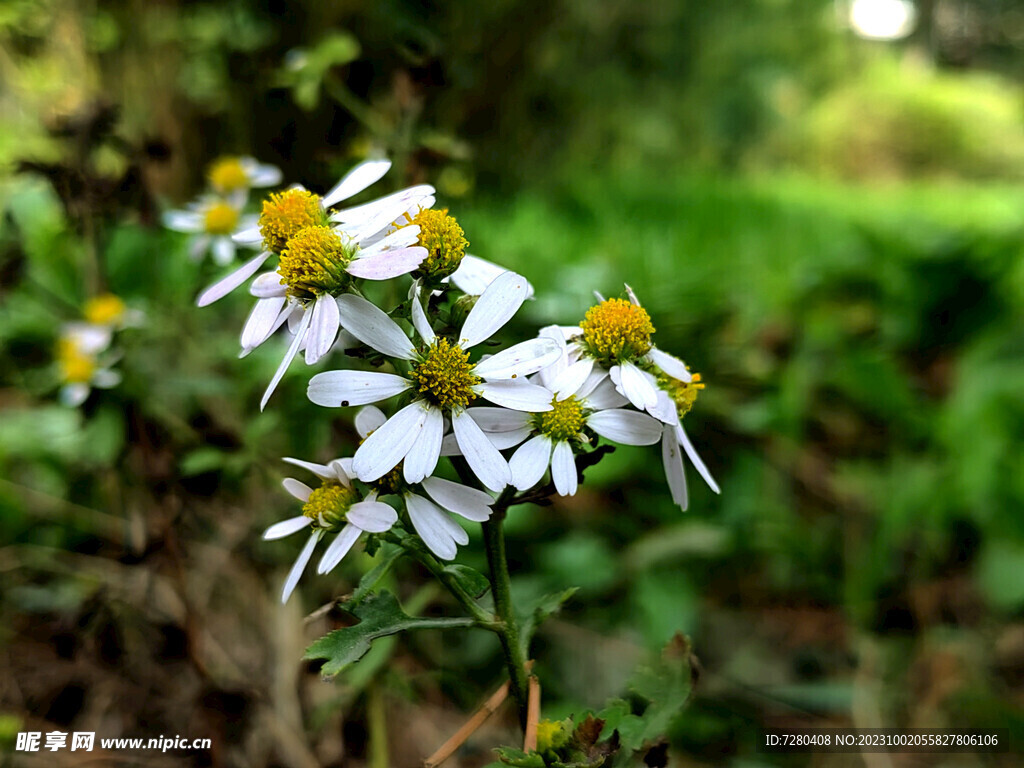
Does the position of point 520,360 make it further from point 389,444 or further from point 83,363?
point 83,363

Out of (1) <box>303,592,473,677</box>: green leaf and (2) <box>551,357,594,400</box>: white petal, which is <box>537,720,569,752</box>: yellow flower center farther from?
(2) <box>551,357,594,400</box>: white petal

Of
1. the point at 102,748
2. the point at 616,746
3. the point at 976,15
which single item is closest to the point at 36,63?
the point at 102,748

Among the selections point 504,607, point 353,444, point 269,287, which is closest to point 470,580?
point 504,607

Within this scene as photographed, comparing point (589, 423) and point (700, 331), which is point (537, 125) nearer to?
point (700, 331)

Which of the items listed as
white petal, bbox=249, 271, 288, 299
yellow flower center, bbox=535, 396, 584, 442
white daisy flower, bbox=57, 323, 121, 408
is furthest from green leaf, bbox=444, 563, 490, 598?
white daisy flower, bbox=57, 323, 121, 408

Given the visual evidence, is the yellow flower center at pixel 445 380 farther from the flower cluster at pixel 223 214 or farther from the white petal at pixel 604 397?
the flower cluster at pixel 223 214

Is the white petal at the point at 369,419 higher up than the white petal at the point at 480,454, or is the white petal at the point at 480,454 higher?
the white petal at the point at 369,419

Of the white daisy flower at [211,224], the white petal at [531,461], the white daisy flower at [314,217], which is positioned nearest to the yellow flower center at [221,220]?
the white daisy flower at [211,224]
